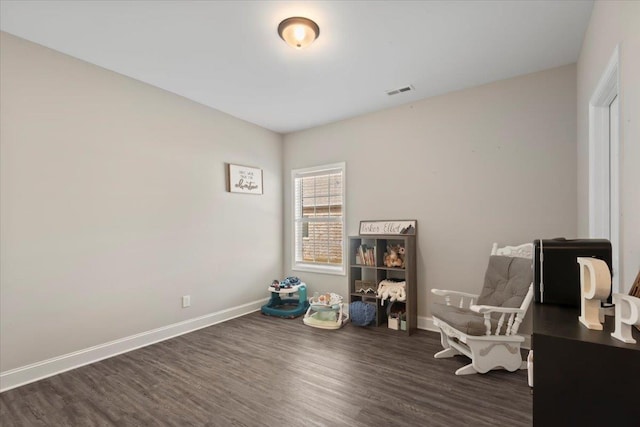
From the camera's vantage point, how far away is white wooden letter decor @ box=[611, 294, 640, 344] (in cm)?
75

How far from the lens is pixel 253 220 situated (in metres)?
4.33

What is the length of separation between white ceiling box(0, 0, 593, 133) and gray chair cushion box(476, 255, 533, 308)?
6.06ft

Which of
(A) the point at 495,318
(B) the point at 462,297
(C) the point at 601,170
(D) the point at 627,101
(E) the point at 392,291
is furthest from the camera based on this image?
(E) the point at 392,291

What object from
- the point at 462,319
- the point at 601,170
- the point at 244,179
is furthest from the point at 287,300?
the point at 601,170

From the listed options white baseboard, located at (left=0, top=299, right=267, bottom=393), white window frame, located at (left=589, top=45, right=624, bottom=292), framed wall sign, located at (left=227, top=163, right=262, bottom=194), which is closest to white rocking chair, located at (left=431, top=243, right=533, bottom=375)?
white window frame, located at (left=589, top=45, right=624, bottom=292)

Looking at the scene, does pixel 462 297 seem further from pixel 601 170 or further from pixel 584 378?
pixel 584 378

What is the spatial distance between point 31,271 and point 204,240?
5.18ft

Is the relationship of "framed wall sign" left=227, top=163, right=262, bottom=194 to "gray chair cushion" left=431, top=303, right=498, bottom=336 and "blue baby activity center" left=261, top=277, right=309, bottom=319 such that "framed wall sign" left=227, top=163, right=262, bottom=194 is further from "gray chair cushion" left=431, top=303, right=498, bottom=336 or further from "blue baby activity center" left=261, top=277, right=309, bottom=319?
"gray chair cushion" left=431, top=303, right=498, bottom=336

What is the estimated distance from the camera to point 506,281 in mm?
2734

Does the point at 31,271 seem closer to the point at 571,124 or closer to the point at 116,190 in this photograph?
the point at 116,190

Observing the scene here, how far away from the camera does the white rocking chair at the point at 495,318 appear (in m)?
2.38

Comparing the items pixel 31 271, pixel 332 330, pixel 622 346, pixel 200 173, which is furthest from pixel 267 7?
pixel 332 330

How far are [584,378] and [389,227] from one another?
2.96 meters

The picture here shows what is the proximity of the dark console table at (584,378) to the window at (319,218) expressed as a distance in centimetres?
337
